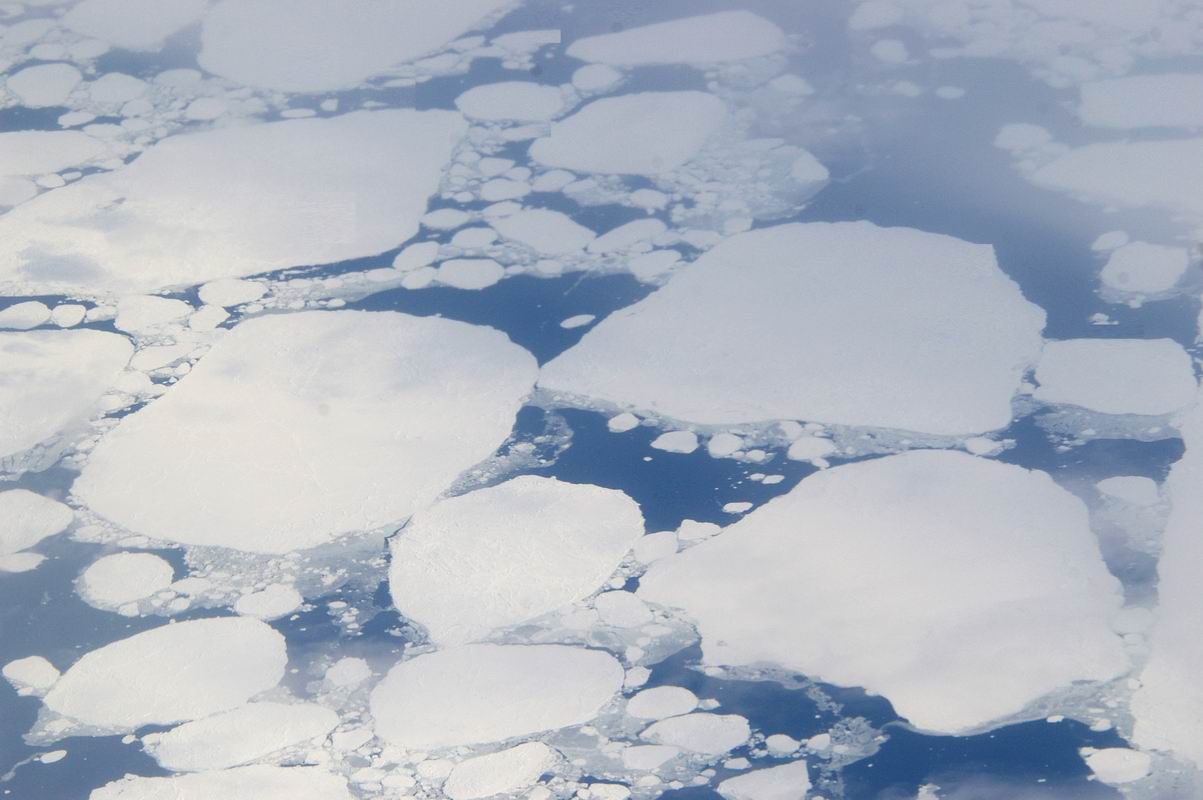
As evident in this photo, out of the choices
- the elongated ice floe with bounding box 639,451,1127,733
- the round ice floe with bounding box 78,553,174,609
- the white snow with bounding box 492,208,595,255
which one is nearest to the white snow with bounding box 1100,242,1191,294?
the elongated ice floe with bounding box 639,451,1127,733

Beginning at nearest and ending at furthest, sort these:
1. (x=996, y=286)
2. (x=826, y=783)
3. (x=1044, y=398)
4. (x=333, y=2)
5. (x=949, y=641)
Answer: (x=826, y=783)
(x=949, y=641)
(x=1044, y=398)
(x=996, y=286)
(x=333, y=2)

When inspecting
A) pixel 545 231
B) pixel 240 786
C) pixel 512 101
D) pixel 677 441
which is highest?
pixel 512 101

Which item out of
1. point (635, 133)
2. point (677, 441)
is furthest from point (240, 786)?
point (635, 133)

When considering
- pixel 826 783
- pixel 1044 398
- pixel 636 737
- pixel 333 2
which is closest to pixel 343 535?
pixel 636 737

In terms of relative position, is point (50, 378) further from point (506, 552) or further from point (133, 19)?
point (133, 19)

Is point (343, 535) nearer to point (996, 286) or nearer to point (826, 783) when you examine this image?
point (826, 783)

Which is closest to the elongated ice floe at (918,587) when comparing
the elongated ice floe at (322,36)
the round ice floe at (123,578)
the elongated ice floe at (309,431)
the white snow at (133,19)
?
the elongated ice floe at (309,431)
